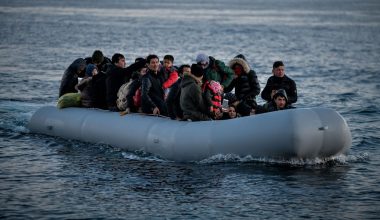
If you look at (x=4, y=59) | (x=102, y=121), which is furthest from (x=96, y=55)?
(x=4, y=59)

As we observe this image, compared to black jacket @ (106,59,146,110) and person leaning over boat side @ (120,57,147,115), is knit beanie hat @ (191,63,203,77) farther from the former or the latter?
black jacket @ (106,59,146,110)

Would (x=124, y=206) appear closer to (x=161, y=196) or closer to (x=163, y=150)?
(x=161, y=196)

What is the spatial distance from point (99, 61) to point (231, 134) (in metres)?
4.47

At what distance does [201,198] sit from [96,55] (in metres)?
5.79

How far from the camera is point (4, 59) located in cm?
3866

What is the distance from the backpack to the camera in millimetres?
16891

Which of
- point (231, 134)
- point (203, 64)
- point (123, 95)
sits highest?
point (203, 64)

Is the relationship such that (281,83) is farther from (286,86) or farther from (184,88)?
(184,88)

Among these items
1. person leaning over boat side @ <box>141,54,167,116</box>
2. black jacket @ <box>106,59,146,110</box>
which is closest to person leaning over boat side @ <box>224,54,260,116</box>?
person leaning over boat side @ <box>141,54,167,116</box>

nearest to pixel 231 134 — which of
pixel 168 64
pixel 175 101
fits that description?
pixel 175 101

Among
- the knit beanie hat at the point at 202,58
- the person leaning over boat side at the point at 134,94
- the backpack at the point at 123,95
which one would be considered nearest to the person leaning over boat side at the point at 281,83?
the knit beanie hat at the point at 202,58

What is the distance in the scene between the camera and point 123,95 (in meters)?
17.0

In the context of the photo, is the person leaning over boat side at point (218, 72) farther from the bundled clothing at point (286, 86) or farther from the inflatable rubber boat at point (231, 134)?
the inflatable rubber boat at point (231, 134)

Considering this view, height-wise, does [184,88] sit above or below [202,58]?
below
